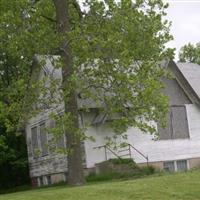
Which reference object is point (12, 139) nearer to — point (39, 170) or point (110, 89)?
point (39, 170)

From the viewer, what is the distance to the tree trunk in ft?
77.4

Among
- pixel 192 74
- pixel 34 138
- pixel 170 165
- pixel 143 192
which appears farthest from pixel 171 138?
pixel 143 192

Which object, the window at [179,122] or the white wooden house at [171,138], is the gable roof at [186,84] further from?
the window at [179,122]

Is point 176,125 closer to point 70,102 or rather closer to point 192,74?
point 192,74

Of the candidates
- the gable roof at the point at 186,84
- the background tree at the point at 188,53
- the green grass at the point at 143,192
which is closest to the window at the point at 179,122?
the gable roof at the point at 186,84

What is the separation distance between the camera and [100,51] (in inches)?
892

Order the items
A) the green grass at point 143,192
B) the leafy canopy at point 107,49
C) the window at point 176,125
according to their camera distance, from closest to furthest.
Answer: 1. the green grass at point 143,192
2. the leafy canopy at point 107,49
3. the window at point 176,125

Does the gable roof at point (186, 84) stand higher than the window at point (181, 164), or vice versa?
the gable roof at point (186, 84)

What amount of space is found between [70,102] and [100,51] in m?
2.66

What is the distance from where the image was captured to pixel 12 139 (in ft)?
140

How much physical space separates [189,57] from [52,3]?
39.0m

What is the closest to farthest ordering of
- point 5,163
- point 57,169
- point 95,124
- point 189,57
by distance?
point 95,124, point 57,169, point 5,163, point 189,57

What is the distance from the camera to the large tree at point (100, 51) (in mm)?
22484

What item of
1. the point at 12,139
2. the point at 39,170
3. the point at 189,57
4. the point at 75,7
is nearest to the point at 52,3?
the point at 75,7
